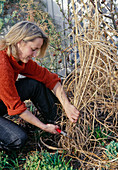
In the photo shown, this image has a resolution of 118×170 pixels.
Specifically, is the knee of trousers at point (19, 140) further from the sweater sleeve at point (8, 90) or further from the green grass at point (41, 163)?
the sweater sleeve at point (8, 90)

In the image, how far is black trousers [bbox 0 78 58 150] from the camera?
163 cm

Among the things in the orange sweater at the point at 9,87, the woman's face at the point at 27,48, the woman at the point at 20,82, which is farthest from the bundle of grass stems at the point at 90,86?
the orange sweater at the point at 9,87

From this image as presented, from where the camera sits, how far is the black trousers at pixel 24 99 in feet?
5.36

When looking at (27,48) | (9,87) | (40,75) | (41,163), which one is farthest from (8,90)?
(41,163)

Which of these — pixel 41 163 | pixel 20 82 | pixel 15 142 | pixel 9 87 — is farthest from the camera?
pixel 20 82

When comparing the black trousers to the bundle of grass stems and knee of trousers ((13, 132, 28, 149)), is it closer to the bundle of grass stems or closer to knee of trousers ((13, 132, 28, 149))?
knee of trousers ((13, 132, 28, 149))

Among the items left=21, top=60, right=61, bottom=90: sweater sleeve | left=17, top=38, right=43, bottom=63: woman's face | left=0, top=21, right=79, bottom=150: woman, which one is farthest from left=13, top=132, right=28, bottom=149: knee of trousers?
left=17, top=38, right=43, bottom=63: woman's face

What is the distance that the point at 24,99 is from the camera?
1.91m

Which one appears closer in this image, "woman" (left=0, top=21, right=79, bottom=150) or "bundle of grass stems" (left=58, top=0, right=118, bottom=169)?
"bundle of grass stems" (left=58, top=0, right=118, bottom=169)

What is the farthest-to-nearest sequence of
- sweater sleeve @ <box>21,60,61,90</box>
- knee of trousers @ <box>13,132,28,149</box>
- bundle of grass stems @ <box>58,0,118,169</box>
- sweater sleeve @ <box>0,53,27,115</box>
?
sweater sleeve @ <box>21,60,61,90</box> → knee of trousers @ <box>13,132,28,149</box> → sweater sleeve @ <box>0,53,27,115</box> → bundle of grass stems @ <box>58,0,118,169</box>

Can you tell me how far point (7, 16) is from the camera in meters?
3.68

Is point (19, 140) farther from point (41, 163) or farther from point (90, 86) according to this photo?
point (90, 86)

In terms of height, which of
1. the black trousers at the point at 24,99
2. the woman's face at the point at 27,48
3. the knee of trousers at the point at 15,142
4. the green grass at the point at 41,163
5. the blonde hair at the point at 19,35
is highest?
the blonde hair at the point at 19,35

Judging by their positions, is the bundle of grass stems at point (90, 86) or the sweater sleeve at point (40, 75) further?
the sweater sleeve at point (40, 75)
